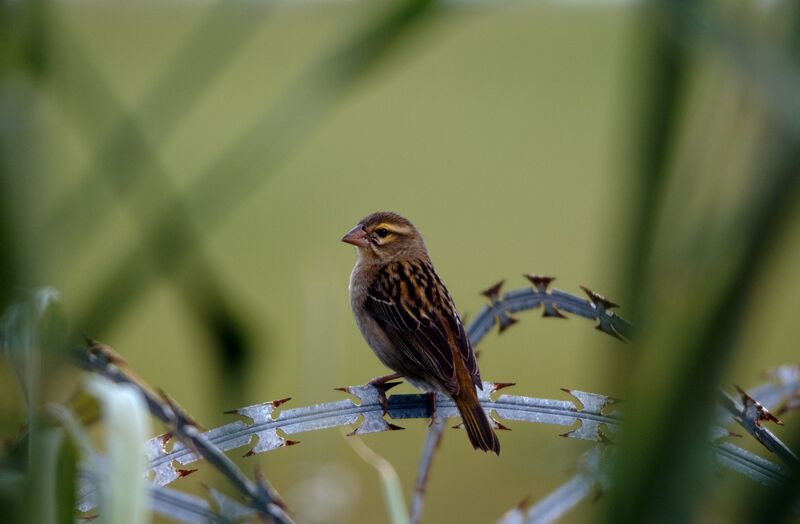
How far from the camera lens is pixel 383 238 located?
2217 mm

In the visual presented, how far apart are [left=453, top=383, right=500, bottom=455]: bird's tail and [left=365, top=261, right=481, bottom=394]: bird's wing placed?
0.08 feet

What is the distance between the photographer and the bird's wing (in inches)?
72.7

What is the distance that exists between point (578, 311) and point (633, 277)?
0.46m

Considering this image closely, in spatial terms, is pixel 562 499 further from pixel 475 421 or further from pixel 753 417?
pixel 475 421

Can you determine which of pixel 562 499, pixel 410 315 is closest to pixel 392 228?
pixel 410 315

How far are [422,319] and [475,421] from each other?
377mm

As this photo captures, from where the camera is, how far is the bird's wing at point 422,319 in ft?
6.06

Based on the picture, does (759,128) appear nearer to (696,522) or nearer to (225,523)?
(696,522)

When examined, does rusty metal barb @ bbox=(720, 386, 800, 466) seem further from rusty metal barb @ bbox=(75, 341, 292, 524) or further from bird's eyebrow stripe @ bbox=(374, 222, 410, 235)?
bird's eyebrow stripe @ bbox=(374, 222, 410, 235)

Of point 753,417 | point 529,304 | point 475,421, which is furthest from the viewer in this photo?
point 475,421

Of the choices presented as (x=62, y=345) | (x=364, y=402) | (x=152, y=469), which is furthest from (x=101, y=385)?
(x=364, y=402)

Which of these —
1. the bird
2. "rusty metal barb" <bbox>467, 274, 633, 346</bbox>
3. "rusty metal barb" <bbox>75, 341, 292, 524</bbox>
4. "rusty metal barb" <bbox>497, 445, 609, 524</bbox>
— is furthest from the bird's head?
"rusty metal barb" <bbox>75, 341, 292, 524</bbox>

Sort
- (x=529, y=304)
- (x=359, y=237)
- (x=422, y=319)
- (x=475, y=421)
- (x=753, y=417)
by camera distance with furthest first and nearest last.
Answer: (x=359, y=237), (x=422, y=319), (x=475, y=421), (x=529, y=304), (x=753, y=417)

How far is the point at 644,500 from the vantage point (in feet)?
1.24
